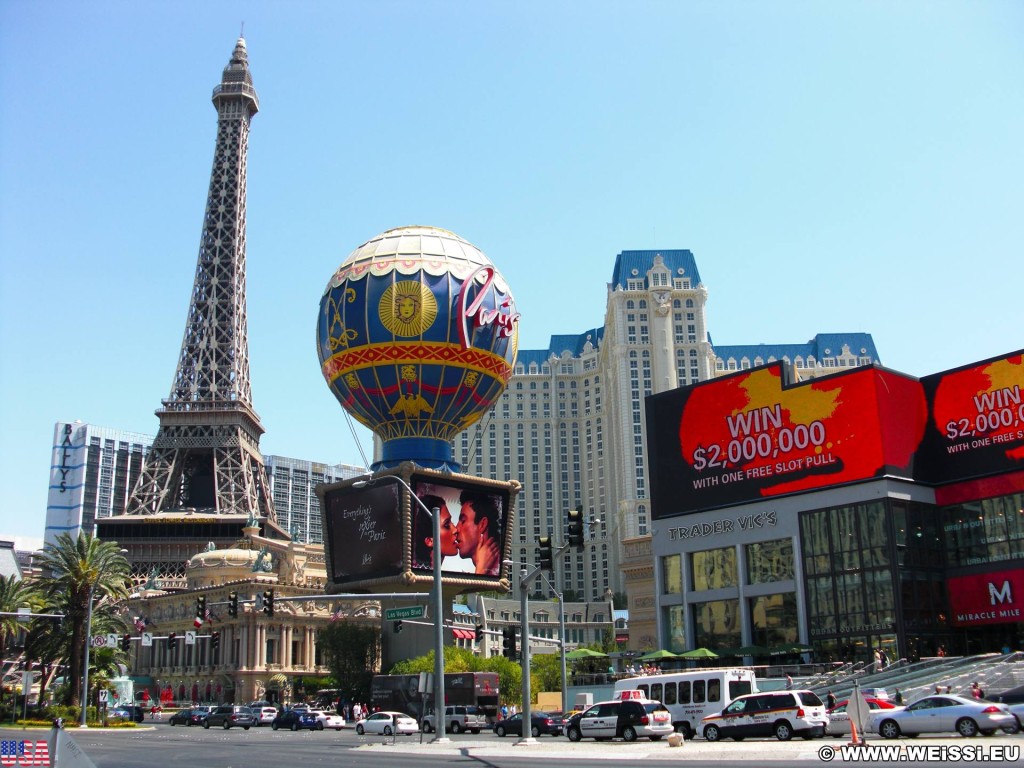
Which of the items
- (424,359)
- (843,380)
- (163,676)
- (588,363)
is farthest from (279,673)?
(588,363)

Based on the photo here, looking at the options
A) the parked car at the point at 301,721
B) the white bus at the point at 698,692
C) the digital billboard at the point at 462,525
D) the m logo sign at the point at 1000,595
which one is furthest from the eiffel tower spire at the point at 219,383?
the white bus at the point at 698,692

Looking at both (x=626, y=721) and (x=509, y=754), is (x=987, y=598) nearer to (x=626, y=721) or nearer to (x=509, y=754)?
(x=626, y=721)

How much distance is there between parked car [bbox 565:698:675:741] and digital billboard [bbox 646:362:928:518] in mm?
26502

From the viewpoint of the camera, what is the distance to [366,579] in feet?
222

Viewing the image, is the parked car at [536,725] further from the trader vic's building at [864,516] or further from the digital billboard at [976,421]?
the digital billboard at [976,421]

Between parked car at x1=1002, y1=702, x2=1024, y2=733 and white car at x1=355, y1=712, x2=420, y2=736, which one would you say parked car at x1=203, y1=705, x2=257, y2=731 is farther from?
parked car at x1=1002, y1=702, x2=1024, y2=733

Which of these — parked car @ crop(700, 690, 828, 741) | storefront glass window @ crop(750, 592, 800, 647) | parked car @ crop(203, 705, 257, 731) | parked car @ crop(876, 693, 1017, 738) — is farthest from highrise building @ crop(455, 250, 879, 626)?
parked car @ crop(876, 693, 1017, 738)

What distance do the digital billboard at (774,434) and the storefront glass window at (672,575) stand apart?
9.90 ft

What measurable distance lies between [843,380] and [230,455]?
3545 inches

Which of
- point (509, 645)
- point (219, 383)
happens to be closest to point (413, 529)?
point (509, 645)

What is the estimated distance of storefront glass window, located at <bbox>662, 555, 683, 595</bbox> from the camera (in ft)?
219

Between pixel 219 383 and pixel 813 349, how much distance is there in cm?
10817

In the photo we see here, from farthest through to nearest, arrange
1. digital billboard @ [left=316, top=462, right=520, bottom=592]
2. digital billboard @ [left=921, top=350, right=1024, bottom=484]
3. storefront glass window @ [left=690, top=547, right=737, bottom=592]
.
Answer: digital billboard @ [left=316, top=462, right=520, bottom=592] < storefront glass window @ [left=690, top=547, right=737, bottom=592] < digital billboard @ [left=921, top=350, right=1024, bottom=484]

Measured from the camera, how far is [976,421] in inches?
2343
